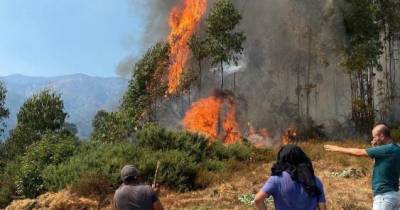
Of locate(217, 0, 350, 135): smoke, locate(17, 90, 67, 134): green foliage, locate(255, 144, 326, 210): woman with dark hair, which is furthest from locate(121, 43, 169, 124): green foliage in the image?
locate(255, 144, 326, 210): woman with dark hair

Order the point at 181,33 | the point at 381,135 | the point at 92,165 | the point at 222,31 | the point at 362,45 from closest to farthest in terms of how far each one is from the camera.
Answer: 1. the point at 381,135
2. the point at 92,165
3. the point at 362,45
4. the point at 222,31
5. the point at 181,33

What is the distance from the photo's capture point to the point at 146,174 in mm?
17625

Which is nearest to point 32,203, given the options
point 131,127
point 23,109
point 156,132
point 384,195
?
point 156,132

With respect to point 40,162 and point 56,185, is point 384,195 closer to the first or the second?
point 56,185

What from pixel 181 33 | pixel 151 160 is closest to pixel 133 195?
pixel 151 160

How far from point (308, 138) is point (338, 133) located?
3.20 meters

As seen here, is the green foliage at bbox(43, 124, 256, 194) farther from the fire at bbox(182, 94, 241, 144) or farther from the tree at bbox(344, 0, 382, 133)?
the tree at bbox(344, 0, 382, 133)

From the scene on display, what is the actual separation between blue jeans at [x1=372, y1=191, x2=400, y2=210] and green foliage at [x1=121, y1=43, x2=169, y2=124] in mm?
36161

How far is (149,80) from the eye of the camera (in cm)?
4397

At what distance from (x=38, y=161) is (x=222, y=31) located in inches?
827

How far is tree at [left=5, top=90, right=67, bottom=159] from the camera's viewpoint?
41.1 m

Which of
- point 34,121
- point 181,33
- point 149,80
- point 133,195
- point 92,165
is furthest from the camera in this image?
point 181,33

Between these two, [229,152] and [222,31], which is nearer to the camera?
[229,152]

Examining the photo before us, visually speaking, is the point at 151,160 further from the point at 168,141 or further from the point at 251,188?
the point at 251,188
